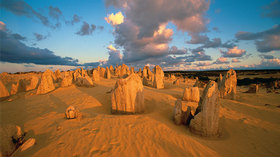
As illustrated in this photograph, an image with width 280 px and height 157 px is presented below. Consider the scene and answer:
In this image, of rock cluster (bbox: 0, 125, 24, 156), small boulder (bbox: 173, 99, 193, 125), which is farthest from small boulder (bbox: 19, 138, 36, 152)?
small boulder (bbox: 173, 99, 193, 125)

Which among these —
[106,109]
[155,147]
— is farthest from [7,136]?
[106,109]

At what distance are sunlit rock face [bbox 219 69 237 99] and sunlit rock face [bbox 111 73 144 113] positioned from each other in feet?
31.4

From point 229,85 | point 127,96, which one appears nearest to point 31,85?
point 127,96

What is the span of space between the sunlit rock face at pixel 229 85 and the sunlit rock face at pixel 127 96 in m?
9.57

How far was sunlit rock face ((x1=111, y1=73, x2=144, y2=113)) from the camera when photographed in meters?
7.08

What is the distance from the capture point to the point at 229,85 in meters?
11.4

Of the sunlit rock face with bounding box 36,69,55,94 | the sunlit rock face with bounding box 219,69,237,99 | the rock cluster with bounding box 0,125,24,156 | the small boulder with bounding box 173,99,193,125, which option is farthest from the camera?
the sunlit rock face with bounding box 36,69,55,94

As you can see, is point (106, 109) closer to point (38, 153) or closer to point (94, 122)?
point (94, 122)

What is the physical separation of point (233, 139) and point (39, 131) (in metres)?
8.28

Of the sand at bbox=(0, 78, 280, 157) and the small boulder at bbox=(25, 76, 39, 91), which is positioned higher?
the small boulder at bbox=(25, 76, 39, 91)

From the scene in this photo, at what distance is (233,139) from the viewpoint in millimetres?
5141

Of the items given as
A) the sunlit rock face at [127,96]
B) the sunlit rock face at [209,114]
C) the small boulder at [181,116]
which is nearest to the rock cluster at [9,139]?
the sunlit rock face at [127,96]

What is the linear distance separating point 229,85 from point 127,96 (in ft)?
35.1

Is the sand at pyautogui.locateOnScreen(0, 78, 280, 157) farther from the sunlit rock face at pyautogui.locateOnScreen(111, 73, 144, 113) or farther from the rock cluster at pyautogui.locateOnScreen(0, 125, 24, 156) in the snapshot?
the sunlit rock face at pyautogui.locateOnScreen(111, 73, 144, 113)
